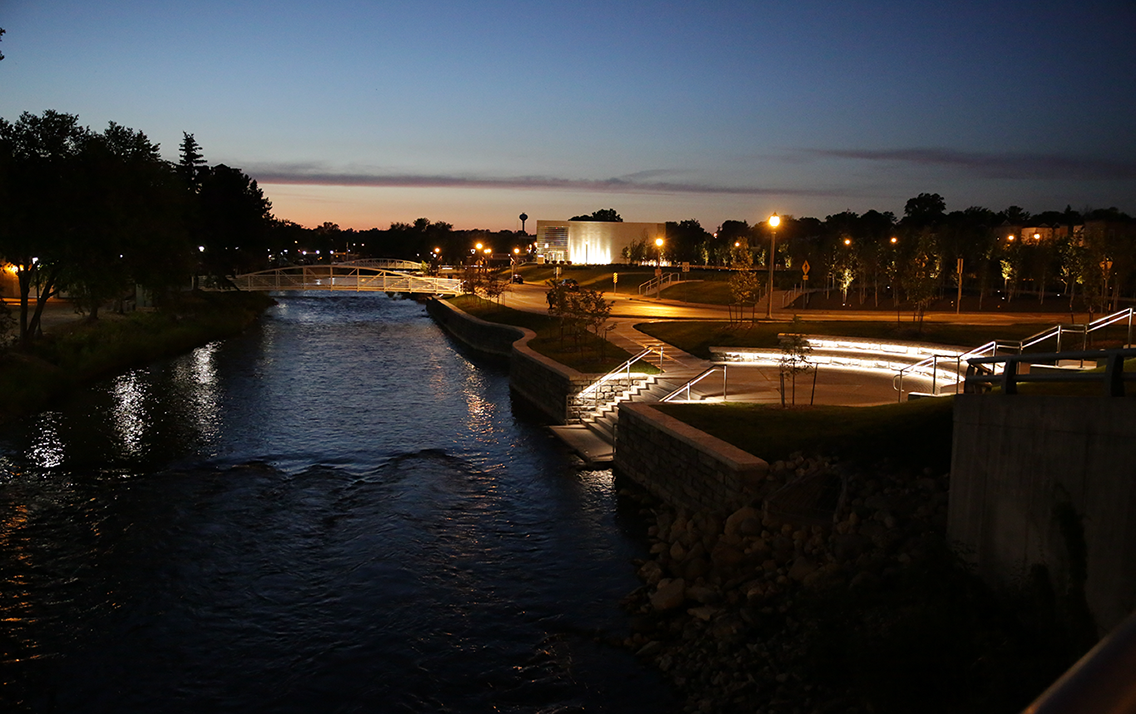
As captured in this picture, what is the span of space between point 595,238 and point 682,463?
84.8m

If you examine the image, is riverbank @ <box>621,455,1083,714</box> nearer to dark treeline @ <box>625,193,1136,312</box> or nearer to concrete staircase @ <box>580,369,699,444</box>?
concrete staircase @ <box>580,369,699,444</box>

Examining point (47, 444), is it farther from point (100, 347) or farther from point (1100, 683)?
point (1100, 683)

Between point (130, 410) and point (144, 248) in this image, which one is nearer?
point (130, 410)

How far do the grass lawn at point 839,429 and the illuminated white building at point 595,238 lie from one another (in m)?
79.2

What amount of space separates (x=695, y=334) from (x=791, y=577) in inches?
810

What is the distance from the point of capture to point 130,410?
2542cm

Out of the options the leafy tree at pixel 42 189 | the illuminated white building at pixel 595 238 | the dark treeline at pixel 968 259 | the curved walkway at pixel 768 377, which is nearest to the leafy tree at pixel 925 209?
the dark treeline at pixel 968 259

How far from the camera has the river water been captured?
32.4 feet

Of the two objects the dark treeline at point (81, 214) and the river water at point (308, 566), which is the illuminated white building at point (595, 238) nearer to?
the dark treeline at point (81, 214)

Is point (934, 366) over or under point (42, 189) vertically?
under

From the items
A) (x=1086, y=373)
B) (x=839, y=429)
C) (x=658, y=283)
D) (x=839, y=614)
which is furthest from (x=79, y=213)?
(x=658, y=283)

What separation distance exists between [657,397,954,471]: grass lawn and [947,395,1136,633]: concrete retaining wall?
10.3ft

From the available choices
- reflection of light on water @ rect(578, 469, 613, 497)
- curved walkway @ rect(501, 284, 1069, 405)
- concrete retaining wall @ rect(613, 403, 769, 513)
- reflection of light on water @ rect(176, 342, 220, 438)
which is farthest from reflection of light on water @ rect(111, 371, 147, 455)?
curved walkway @ rect(501, 284, 1069, 405)

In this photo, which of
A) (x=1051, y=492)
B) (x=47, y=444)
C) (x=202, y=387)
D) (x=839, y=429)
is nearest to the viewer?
(x=1051, y=492)
